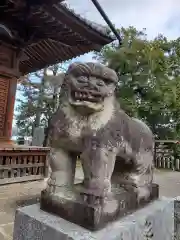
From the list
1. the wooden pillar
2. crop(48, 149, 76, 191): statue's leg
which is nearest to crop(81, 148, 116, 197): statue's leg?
crop(48, 149, 76, 191): statue's leg

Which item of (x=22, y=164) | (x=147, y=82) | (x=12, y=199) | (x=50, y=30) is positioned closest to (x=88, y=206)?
(x=12, y=199)

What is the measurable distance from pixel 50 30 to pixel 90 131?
3246 millimetres

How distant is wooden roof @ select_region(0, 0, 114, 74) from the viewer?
10.9ft

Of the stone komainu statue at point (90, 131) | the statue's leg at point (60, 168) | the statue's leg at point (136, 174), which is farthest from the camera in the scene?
the statue's leg at point (136, 174)

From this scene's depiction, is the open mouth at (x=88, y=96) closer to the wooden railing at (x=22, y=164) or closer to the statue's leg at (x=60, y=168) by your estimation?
the statue's leg at (x=60, y=168)

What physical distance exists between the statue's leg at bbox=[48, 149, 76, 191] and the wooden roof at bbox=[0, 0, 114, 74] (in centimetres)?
244

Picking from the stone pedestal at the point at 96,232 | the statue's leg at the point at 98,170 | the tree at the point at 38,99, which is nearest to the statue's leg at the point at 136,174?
the stone pedestal at the point at 96,232

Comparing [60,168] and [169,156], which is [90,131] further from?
[169,156]

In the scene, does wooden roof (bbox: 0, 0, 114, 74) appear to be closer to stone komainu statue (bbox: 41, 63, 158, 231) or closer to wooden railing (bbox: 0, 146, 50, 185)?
wooden railing (bbox: 0, 146, 50, 185)

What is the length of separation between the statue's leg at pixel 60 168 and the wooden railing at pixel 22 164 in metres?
3.07

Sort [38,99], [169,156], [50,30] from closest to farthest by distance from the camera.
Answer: [50,30], [169,156], [38,99]

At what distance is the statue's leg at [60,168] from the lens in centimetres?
128

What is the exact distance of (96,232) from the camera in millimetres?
1061

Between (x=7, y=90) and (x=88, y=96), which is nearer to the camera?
(x=88, y=96)
